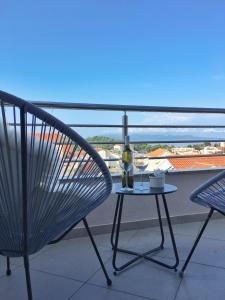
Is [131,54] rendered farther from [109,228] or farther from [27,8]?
[109,228]

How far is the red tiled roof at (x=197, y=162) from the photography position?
8.71 feet

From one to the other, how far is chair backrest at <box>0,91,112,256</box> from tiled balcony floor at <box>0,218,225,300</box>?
0.45 metres

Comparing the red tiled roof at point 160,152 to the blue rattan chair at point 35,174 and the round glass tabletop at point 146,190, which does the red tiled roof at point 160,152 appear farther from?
the blue rattan chair at point 35,174

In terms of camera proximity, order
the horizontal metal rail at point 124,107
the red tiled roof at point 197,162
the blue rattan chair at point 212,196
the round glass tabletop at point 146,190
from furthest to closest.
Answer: the red tiled roof at point 197,162
the horizontal metal rail at point 124,107
the round glass tabletop at point 146,190
the blue rattan chair at point 212,196

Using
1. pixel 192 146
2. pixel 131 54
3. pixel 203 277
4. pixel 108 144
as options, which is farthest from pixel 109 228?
pixel 131 54

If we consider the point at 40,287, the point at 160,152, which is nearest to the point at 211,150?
the point at 160,152

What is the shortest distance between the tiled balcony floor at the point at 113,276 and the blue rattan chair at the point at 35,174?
17.8 inches

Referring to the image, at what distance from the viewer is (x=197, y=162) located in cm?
274

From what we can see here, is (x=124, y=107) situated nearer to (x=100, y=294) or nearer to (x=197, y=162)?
(x=197, y=162)

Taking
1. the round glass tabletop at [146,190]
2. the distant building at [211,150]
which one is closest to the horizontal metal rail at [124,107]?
the distant building at [211,150]

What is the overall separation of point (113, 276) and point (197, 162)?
145 centimetres

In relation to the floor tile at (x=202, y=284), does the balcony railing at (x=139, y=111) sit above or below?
above

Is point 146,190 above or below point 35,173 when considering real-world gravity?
below

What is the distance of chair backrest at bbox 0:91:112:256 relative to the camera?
3.36 ft
